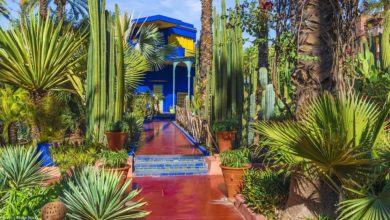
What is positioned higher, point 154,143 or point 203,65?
point 203,65

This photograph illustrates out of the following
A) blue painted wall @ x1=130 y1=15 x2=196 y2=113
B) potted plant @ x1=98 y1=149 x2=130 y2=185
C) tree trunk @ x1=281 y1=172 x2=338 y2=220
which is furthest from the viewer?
blue painted wall @ x1=130 y1=15 x2=196 y2=113

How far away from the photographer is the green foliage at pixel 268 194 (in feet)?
15.9

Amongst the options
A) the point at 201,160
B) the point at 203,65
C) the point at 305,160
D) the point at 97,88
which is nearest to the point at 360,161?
the point at 305,160

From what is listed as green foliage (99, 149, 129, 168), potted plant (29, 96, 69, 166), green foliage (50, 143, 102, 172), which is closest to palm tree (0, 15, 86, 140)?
potted plant (29, 96, 69, 166)

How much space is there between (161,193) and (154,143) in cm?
561

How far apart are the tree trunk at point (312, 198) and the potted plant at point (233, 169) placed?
6.19 ft

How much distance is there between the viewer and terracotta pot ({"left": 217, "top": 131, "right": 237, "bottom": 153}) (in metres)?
8.70

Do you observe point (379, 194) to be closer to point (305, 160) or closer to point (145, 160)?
point (305, 160)

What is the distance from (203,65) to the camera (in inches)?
467

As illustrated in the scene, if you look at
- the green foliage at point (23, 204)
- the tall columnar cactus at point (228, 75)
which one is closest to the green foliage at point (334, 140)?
the green foliage at point (23, 204)

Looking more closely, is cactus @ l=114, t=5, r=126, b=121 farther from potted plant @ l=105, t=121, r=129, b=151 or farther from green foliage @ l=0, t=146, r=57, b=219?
green foliage @ l=0, t=146, r=57, b=219

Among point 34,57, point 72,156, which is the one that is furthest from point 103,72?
point 72,156

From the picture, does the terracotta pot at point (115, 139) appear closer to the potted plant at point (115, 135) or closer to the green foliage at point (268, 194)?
the potted plant at point (115, 135)

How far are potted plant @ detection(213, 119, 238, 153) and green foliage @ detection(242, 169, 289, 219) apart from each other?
3.34m
